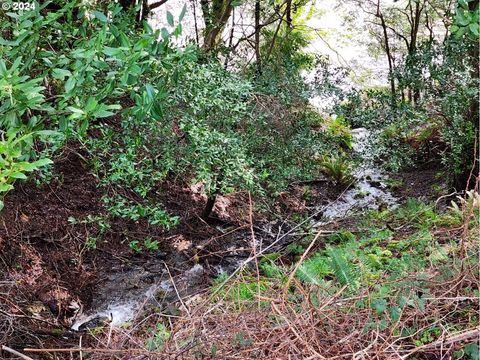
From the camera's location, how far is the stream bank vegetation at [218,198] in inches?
82.1

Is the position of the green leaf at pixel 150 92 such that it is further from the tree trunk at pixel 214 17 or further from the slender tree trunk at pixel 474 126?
the tree trunk at pixel 214 17

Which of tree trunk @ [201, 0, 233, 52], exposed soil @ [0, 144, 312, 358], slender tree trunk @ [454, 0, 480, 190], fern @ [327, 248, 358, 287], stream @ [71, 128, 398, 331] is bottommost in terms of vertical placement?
stream @ [71, 128, 398, 331]

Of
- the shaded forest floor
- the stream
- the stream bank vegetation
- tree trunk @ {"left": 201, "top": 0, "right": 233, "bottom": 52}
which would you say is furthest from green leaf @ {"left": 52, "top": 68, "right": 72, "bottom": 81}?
tree trunk @ {"left": 201, "top": 0, "right": 233, "bottom": 52}

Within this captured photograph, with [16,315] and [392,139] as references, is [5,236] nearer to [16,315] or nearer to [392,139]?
[16,315]

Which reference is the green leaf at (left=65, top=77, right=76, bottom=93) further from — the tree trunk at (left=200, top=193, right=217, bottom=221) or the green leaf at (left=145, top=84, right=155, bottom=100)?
the tree trunk at (left=200, top=193, right=217, bottom=221)

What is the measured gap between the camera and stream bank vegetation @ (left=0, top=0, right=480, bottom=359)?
6.84 ft

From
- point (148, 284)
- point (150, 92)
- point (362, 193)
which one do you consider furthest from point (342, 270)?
point (362, 193)

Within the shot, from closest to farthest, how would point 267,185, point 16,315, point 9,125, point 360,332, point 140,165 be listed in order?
1. point 9,125
2. point 360,332
3. point 16,315
4. point 140,165
5. point 267,185

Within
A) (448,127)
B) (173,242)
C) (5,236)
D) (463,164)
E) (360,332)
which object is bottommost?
(173,242)

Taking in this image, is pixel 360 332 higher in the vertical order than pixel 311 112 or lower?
lower

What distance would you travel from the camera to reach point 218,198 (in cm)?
664

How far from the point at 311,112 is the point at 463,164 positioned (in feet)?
6.09

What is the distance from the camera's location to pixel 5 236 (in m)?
4.57

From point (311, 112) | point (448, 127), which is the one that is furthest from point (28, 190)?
point (448, 127)
